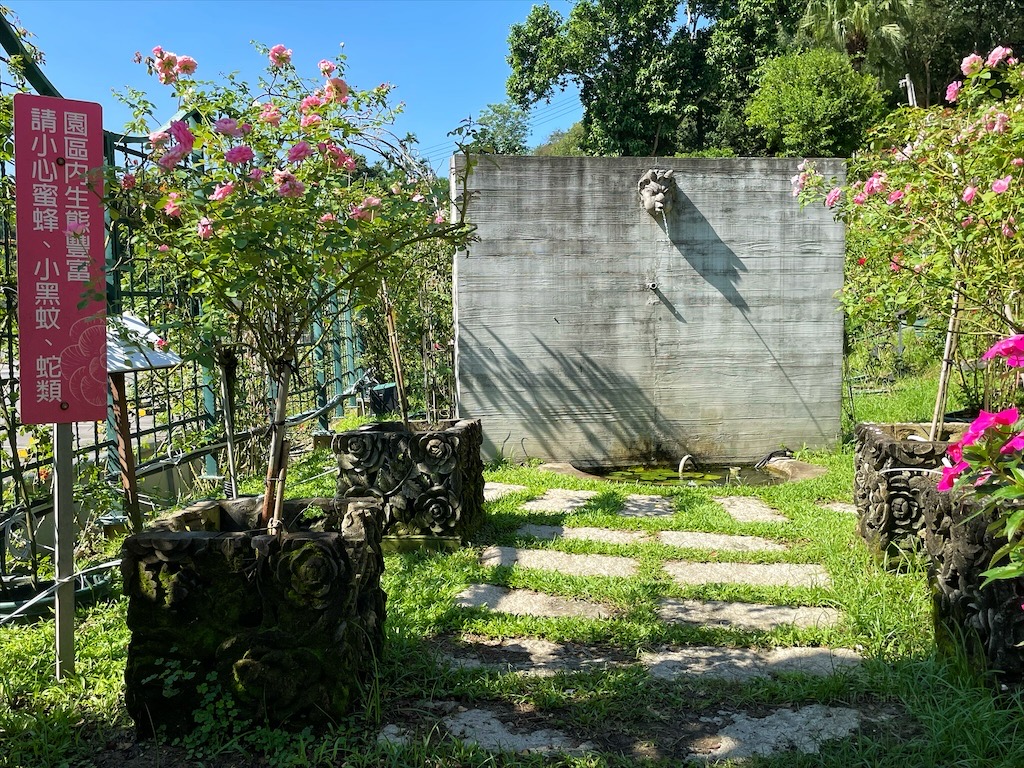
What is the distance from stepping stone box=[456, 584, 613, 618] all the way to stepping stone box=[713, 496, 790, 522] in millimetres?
1712

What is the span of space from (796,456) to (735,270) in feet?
5.35

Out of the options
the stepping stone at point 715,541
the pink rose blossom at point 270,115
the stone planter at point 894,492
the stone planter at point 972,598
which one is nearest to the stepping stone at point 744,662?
the stone planter at point 972,598

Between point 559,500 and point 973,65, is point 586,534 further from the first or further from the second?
point 973,65

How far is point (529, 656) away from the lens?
2922mm

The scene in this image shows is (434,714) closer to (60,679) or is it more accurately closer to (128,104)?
(60,679)

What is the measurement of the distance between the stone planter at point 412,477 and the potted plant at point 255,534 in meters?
1.41

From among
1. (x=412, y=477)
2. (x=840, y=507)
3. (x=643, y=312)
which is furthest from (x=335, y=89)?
(x=643, y=312)

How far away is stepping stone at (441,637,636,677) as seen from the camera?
9.18ft

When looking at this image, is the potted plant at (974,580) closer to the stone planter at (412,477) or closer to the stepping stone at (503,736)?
the stepping stone at (503,736)

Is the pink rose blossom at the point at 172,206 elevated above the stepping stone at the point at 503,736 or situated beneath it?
elevated above

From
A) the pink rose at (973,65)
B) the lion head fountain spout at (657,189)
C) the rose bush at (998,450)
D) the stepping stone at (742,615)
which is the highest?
the lion head fountain spout at (657,189)

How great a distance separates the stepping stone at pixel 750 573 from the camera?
12.1 feet

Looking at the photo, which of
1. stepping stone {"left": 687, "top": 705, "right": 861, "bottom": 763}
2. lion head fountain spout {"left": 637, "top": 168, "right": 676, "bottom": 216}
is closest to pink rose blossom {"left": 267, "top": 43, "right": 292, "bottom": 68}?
stepping stone {"left": 687, "top": 705, "right": 861, "bottom": 763}

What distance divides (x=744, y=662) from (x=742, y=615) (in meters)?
0.47
